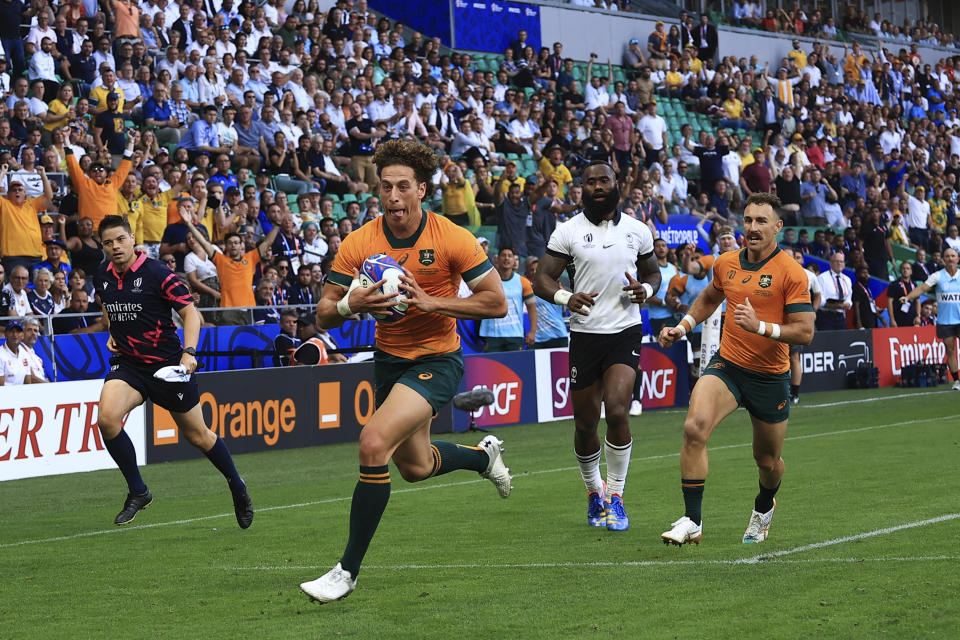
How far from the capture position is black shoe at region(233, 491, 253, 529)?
9953mm

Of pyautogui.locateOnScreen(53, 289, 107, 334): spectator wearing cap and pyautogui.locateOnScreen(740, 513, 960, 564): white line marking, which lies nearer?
pyautogui.locateOnScreen(740, 513, 960, 564): white line marking

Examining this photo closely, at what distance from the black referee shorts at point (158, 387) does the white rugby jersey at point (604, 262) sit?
301cm

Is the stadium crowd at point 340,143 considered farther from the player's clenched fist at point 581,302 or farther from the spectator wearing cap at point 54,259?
the player's clenched fist at point 581,302

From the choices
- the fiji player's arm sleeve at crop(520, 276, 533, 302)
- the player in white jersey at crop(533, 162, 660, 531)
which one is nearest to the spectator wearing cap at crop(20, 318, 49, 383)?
the fiji player's arm sleeve at crop(520, 276, 533, 302)

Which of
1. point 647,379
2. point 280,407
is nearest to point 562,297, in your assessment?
point 280,407

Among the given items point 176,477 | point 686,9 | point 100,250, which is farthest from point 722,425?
point 686,9

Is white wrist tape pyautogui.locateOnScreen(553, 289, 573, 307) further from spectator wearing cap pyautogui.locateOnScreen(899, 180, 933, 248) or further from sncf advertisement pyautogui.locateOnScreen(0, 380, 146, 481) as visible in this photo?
spectator wearing cap pyautogui.locateOnScreen(899, 180, 933, 248)

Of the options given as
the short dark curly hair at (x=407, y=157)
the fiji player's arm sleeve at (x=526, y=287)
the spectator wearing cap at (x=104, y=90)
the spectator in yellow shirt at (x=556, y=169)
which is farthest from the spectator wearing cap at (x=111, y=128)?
the short dark curly hair at (x=407, y=157)

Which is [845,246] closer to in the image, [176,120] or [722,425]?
[722,425]

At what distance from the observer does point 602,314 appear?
9664 millimetres

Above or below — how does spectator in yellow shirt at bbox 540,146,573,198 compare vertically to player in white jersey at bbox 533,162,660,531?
above

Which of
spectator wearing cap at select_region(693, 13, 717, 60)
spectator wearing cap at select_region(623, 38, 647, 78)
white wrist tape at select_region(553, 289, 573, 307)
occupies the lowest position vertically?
white wrist tape at select_region(553, 289, 573, 307)

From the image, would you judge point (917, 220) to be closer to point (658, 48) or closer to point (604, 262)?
point (658, 48)

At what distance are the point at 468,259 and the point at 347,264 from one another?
670 mm
